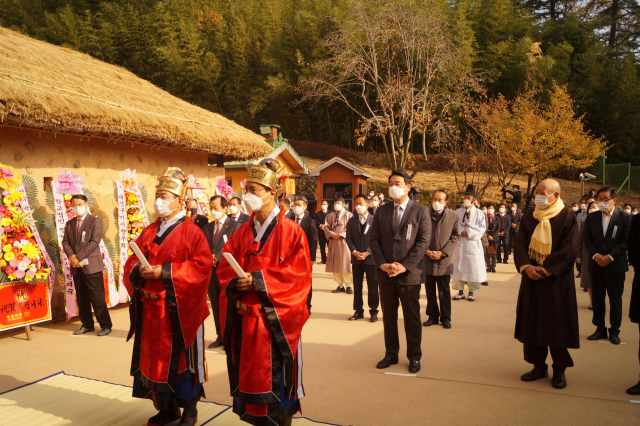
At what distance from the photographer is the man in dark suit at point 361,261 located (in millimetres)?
6652

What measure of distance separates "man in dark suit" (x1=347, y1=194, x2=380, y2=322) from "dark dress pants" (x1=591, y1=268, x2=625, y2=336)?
2.82m

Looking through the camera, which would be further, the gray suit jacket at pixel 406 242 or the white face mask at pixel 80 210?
the white face mask at pixel 80 210

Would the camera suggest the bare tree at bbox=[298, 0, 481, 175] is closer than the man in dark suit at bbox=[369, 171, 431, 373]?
No

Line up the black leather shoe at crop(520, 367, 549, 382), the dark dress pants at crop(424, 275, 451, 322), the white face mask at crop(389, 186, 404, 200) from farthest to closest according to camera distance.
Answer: the dark dress pants at crop(424, 275, 451, 322)
the white face mask at crop(389, 186, 404, 200)
the black leather shoe at crop(520, 367, 549, 382)

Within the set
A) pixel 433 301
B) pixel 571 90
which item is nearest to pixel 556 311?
pixel 433 301

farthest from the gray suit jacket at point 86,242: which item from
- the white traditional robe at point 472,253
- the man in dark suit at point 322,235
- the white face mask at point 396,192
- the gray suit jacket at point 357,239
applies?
the man in dark suit at point 322,235

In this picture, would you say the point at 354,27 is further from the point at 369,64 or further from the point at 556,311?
the point at 556,311

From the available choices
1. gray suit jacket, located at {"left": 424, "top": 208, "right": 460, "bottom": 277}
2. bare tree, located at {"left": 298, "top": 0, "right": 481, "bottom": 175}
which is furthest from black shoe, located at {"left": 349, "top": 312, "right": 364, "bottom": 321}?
bare tree, located at {"left": 298, "top": 0, "right": 481, "bottom": 175}

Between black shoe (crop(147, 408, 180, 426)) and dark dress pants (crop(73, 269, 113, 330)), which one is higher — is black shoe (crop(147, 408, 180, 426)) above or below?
below

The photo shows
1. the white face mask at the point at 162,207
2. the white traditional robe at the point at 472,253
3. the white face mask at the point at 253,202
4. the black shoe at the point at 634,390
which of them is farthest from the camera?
the white traditional robe at the point at 472,253

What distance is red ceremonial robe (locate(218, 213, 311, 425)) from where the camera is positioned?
2.75m

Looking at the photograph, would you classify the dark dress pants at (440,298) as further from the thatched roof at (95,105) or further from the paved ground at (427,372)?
the thatched roof at (95,105)

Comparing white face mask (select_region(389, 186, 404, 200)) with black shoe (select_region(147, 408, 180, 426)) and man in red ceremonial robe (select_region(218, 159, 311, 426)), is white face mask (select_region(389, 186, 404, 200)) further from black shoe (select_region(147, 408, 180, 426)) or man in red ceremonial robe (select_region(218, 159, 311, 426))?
black shoe (select_region(147, 408, 180, 426))

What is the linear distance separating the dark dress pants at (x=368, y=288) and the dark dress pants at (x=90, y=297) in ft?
11.8
